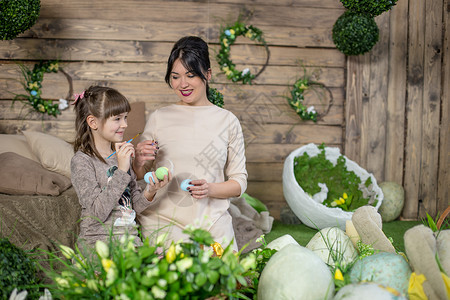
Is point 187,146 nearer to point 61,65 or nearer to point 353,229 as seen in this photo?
point 353,229

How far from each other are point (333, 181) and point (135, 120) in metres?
1.69

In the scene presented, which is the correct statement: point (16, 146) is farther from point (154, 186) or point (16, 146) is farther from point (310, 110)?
point (310, 110)

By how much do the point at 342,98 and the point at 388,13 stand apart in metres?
0.85

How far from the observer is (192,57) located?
1789mm

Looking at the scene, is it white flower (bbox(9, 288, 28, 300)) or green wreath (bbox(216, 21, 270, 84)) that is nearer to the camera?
white flower (bbox(9, 288, 28, 300))

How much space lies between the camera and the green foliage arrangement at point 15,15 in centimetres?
262

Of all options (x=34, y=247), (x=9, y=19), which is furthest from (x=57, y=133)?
(x=34, y=247)

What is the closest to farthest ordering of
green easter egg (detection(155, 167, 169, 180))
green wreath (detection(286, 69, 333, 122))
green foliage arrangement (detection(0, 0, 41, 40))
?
1. green easter egg (detection(155, 167, 169, 180))
2. green foliage arrangement (detection(0, 0, 41, 40))
3. green wreath (detection(286, 69, 333, 122))

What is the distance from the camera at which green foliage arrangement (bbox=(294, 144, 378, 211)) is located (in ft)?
10.7

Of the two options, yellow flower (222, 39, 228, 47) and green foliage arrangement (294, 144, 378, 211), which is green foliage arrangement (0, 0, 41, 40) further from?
green foliage arrangement (294, 144, 378, 211)

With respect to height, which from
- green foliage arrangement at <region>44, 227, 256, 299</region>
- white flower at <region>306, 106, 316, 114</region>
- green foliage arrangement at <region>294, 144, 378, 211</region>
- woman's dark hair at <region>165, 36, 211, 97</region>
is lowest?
green foliage arrangement at <region>294, 144, 378, 211</region>

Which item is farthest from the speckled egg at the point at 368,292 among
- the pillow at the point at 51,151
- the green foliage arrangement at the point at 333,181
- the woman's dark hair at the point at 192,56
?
the green foliage arrangement at the point at 333,181

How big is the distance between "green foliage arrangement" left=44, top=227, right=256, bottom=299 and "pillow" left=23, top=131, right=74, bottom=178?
5.90ft

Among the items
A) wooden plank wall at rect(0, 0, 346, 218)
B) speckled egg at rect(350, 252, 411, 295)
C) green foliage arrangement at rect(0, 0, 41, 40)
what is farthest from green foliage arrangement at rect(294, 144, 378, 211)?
speckled egg at rect(350, 252, 411, 295)
